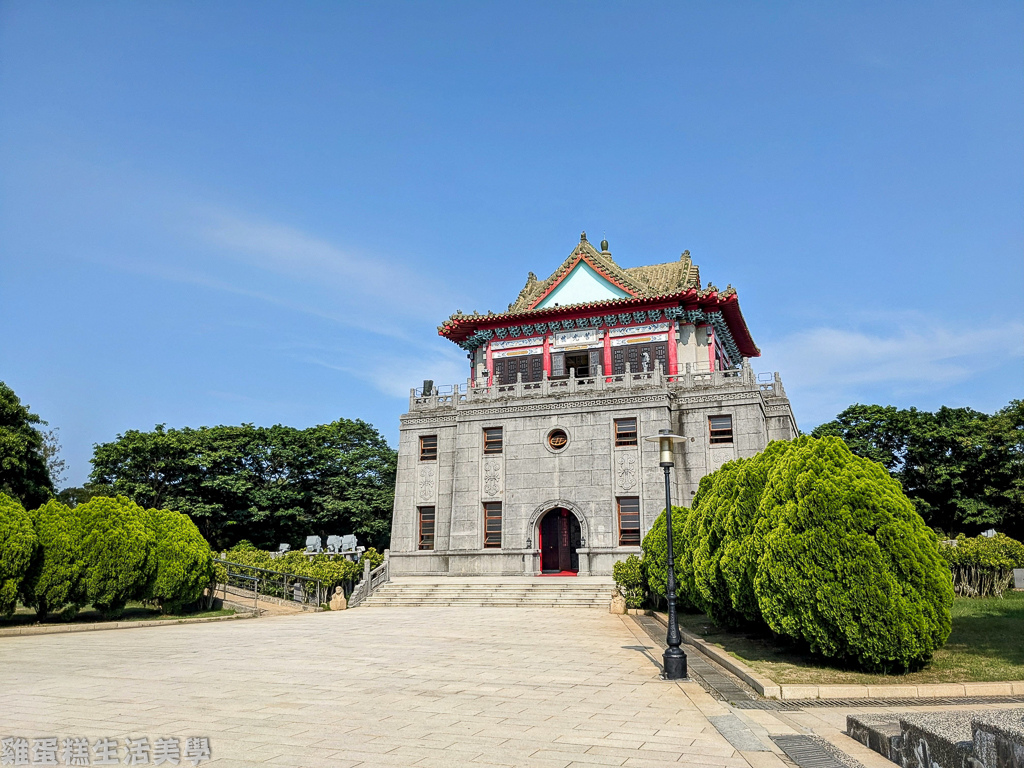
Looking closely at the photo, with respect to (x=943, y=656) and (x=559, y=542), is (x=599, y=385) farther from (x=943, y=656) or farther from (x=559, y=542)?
(x=943, y=656)

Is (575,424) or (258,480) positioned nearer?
(575,424)

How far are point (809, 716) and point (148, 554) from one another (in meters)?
15.2

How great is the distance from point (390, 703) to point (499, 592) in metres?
15.9

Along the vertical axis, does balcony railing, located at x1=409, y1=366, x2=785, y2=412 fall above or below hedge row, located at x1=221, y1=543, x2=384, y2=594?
above

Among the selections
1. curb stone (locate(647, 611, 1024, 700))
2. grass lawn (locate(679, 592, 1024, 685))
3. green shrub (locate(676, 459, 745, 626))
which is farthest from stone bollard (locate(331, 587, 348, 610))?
curb stone (locate(647, 611, 1024, 700))

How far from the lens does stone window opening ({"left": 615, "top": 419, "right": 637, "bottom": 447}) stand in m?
26.0

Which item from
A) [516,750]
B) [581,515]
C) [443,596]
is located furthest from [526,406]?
[516,750]

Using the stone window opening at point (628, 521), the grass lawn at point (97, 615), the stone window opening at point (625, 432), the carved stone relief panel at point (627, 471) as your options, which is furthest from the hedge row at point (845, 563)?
the stone window opening at point (625, 432)

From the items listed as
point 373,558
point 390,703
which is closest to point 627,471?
point 373,558

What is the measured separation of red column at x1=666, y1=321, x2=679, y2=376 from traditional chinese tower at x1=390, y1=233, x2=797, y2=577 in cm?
4

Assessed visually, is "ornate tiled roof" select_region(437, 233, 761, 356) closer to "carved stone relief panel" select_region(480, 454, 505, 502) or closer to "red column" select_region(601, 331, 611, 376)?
"red column" select_region(601, 331, 611, 376)

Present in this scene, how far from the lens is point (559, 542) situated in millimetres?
28406

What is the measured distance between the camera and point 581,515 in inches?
998

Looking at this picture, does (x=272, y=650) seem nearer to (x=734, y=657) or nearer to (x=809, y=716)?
(x=734, y=657)
